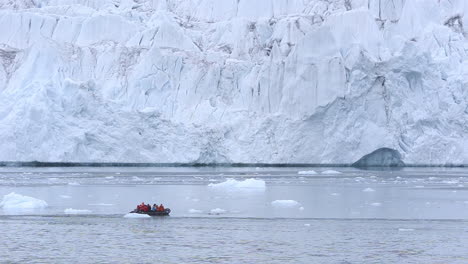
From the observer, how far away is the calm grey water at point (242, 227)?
12.9 meters

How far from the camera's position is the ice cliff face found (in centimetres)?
3903

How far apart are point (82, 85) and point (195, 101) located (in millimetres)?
7066

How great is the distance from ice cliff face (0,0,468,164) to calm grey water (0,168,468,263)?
11501 millimetres

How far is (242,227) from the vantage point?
16.3 metres

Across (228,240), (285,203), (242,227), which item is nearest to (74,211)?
(242,227)

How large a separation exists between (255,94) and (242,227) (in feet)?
87.9

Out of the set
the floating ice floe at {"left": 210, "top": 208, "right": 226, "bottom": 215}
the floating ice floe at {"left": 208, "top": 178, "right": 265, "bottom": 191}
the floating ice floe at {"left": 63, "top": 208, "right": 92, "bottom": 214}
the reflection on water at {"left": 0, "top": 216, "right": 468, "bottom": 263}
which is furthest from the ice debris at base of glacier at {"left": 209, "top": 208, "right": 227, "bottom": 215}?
the floating ice floe at {"left": 208, "top": 178, "right": 265, "bottom": 191}

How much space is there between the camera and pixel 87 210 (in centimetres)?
1978

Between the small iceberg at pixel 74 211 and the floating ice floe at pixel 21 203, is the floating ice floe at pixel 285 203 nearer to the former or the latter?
the small iceberg at pixel 74 211

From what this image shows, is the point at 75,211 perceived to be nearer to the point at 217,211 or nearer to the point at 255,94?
the point at 217,211

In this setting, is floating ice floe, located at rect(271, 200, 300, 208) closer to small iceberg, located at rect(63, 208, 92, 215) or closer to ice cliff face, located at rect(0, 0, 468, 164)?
small iceberg, located at rect(63, 208, 92, 215)

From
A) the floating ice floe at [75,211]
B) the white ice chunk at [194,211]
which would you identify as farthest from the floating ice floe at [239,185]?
the floating ice floe at [75,211]

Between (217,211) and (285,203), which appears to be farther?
(285,203)

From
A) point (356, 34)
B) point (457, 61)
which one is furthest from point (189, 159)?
point (457, 61)
